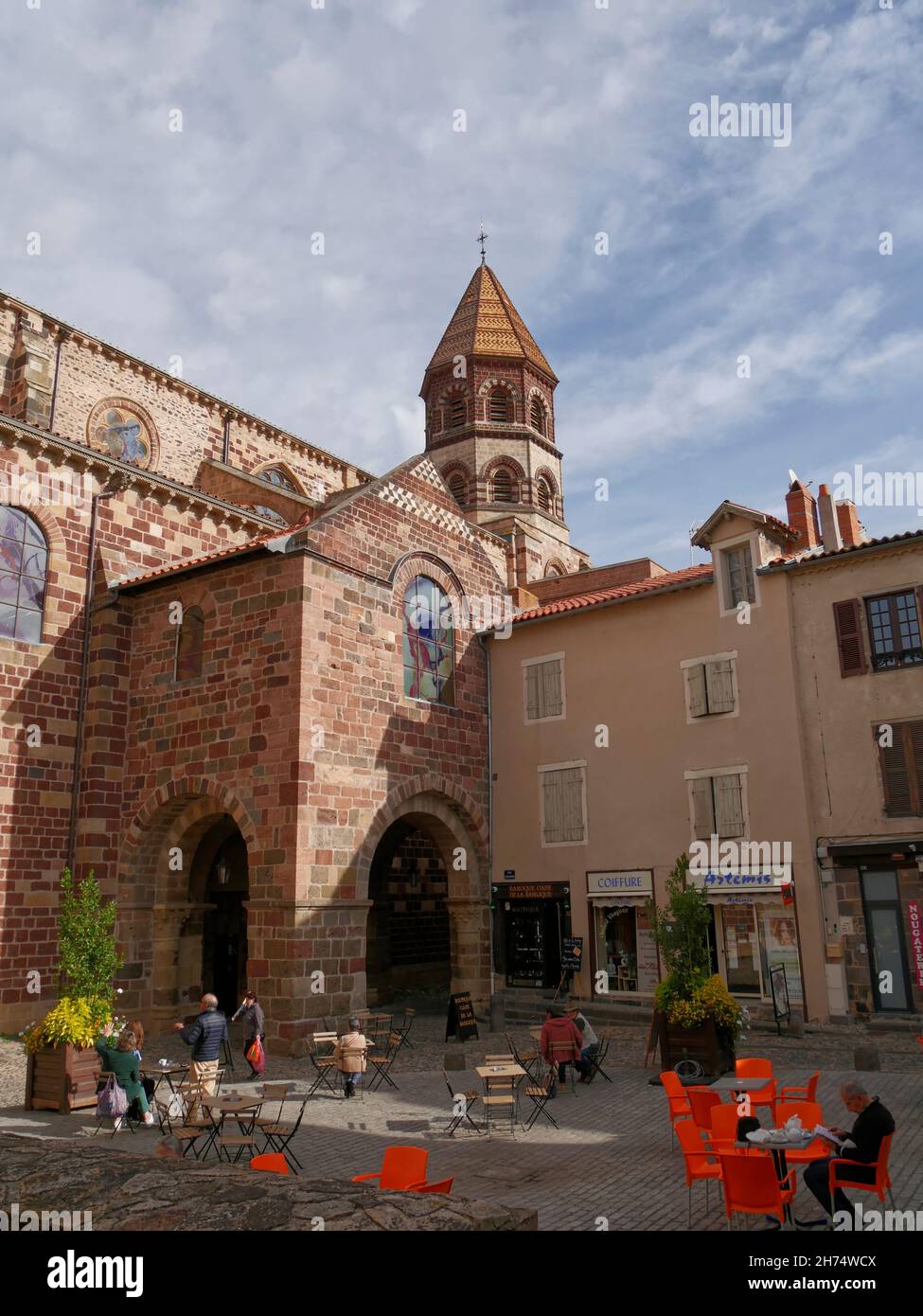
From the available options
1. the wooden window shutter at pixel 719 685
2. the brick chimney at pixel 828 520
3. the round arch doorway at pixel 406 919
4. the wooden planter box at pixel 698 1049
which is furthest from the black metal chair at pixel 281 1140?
the brick chimney at pixel 828 520

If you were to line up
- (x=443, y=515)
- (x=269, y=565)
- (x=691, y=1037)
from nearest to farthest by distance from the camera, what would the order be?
(x=691, y=1037) → (x=269, y=565) → (x=443, y=515)

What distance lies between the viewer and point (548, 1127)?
11.1 meters

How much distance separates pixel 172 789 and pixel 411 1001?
29.4 ft

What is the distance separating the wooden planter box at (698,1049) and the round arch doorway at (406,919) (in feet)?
32.8

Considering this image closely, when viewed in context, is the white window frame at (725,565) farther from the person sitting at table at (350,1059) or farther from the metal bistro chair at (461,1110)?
the metal bistro chair at (461,1110)

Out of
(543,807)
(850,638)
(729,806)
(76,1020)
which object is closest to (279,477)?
(543,807)

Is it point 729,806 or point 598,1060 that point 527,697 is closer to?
point 729,806

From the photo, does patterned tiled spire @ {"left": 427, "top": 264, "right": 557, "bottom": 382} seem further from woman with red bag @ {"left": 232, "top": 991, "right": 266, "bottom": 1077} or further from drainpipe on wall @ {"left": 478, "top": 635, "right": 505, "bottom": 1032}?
woman with red bag @ {"left": 232, "top": 991, "right": 266, "bottom": 1077}

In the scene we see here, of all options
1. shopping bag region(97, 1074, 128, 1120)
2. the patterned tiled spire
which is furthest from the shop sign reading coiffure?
the patterned tiled spire

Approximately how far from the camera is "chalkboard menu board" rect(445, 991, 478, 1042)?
678 inches

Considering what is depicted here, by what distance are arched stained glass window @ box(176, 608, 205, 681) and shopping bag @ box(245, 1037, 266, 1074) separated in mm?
7496

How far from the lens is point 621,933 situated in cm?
1917
